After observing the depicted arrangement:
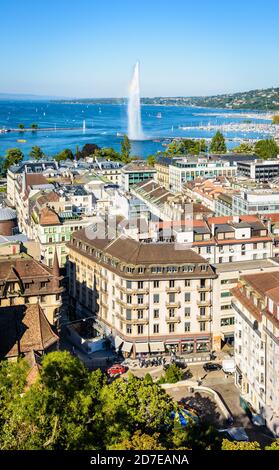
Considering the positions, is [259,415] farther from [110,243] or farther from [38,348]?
[110,243]

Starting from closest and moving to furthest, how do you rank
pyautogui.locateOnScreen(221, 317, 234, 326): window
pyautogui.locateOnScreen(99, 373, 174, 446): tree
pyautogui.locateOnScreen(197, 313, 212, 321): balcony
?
pyautogui.locateOnScreen(99, 373, 174, 446): tree
pyautogui.locateOnScreen(197, 313, 212, 321): balcony
pyautogui.locateOnScreen(221, 317, 234, 326): window

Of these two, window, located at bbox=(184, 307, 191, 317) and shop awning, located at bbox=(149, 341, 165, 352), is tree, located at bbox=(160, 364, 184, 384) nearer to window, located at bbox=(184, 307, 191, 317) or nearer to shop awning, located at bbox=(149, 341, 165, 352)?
shop awning, located at bbox=(149, 341, 165, 352)

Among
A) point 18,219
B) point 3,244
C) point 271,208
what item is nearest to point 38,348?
point 3,244

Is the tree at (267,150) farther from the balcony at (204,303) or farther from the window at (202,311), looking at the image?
the window at (202,311)

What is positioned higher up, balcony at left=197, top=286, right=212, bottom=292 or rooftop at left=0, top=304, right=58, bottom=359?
rooftop at left=0, top=304, right=58, bottom=359

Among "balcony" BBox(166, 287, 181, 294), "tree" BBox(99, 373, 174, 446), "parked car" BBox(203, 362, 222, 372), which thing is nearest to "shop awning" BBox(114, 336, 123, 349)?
"balcony" BBox(166, 287, 181, 294)

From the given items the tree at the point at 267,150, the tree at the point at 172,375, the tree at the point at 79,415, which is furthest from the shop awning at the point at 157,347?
the tree at the point at 267,150

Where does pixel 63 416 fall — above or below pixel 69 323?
above

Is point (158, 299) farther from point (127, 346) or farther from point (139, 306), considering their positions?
point (127, 346)
